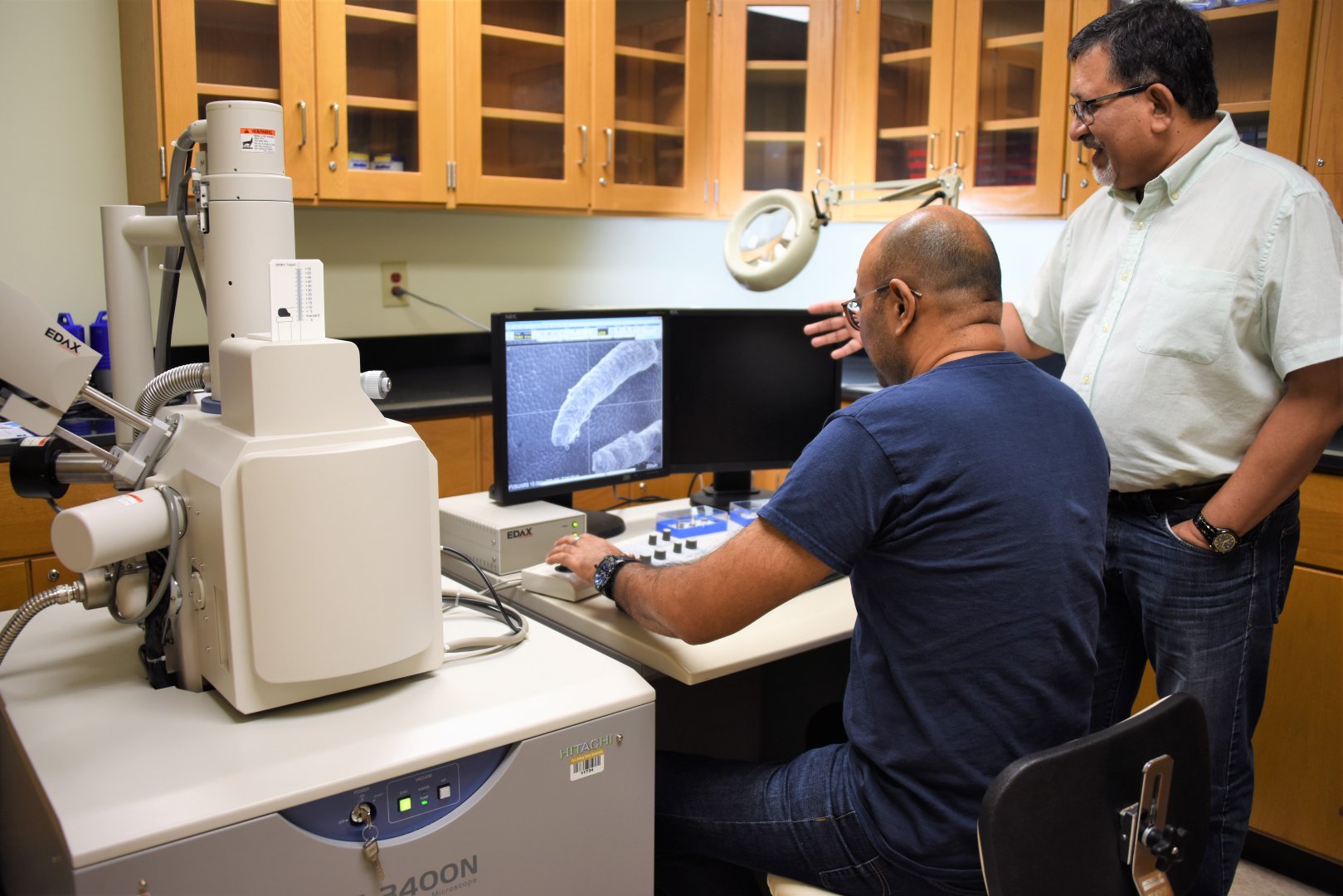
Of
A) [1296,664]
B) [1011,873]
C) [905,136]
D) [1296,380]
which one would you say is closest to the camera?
[1011,873]

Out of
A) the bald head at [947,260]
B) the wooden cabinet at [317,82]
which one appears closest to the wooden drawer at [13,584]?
the wooden cabinet at [317,82]

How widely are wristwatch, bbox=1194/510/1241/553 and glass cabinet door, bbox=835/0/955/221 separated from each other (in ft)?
5.33

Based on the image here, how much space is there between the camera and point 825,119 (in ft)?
10.6

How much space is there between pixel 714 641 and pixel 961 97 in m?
2.06

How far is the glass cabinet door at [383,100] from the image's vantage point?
8.95ft

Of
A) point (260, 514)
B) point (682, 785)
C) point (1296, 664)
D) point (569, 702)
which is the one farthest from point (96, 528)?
point (1296, 664)

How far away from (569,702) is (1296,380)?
1164mm

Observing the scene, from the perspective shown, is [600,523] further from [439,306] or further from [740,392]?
[439,306]

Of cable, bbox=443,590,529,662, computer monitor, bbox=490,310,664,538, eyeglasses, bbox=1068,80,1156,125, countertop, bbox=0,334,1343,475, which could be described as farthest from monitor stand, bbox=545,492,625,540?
eyeglasses, bbox=1068,80,1156,125

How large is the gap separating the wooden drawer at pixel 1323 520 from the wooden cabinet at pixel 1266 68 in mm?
735

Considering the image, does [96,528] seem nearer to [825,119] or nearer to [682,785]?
[682,785]

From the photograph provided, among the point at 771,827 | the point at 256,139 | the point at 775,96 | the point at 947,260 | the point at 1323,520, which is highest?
the point at 775,96

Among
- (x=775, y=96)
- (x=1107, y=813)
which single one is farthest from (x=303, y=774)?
(x=775, y=96)

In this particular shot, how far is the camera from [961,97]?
2.92 m
